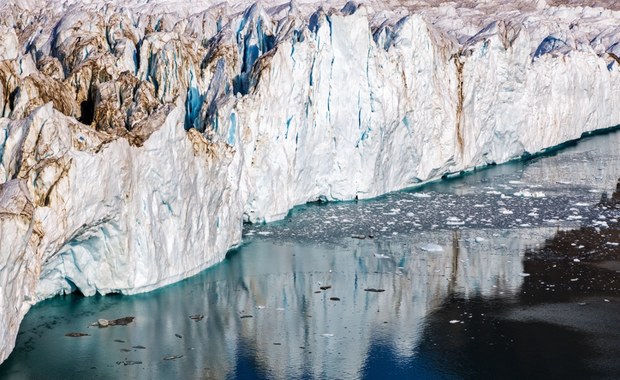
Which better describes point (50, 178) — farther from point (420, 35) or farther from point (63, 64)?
point (420, 35)

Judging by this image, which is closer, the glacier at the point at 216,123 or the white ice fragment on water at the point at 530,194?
the glacier at the point at 216,123

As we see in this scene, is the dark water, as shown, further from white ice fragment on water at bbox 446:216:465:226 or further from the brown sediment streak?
the brown sediment streak

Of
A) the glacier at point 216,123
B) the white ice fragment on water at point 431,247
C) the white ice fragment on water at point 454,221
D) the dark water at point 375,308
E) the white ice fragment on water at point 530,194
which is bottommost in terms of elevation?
the dark water at point 375,308

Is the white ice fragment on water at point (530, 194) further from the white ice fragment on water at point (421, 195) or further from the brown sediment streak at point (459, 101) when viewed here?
the brown sediment streak at point (459, 101)

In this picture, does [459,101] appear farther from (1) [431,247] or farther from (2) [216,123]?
(2) [216,123]

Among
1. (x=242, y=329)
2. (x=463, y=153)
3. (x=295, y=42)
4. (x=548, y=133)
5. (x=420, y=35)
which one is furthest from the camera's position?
(x=548, y=133)

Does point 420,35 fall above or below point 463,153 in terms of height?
above

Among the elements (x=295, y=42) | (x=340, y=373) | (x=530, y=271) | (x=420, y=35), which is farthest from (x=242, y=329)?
(x=420, y=35)

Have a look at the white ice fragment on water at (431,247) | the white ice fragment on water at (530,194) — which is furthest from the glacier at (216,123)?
the white ice fragment on water at (431,247)
